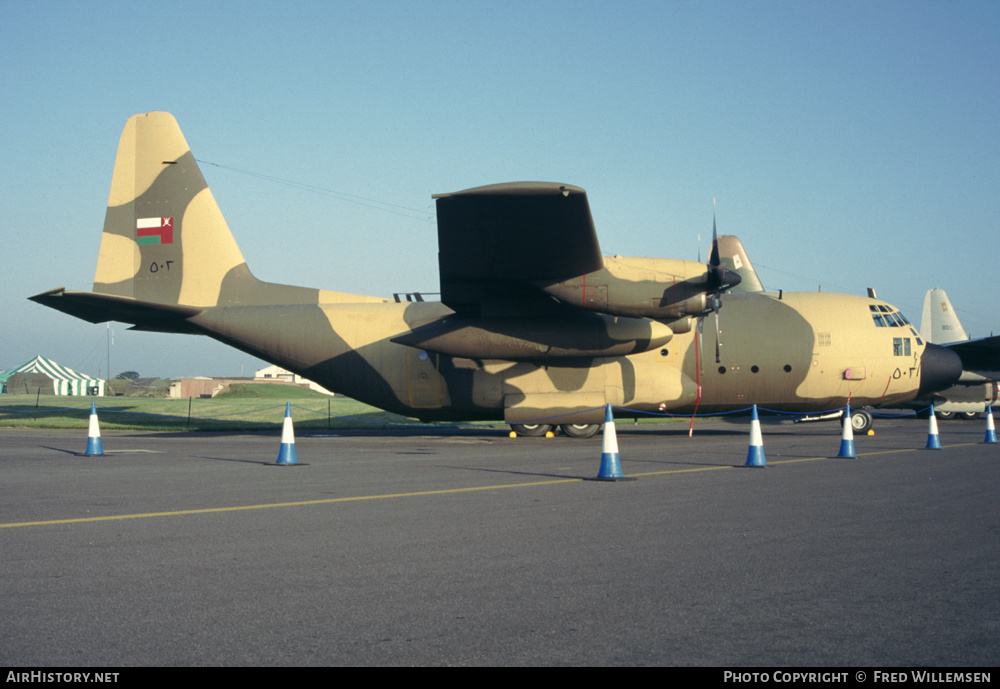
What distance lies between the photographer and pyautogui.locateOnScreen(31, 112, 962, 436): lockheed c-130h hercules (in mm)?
19031

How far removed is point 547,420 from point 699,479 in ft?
32.2

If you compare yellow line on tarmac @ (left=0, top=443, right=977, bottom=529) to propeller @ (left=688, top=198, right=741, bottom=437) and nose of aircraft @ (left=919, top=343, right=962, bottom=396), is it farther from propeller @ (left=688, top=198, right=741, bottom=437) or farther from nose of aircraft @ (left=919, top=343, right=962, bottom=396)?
nose of aircraft @ (left=919, top=343, right=962, bottom=396)

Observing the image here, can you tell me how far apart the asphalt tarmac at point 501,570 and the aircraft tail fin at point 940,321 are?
4295 cm

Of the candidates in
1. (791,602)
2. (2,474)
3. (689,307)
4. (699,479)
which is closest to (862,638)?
(791,602)

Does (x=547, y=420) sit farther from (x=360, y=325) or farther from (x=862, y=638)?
(x=862, y=638)

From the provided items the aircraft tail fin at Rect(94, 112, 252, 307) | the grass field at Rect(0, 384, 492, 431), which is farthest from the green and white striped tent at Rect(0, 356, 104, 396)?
the aircraft tail fin at Rect(94, 112, 252, 307)

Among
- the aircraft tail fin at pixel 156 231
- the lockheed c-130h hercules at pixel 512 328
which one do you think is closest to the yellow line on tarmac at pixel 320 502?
the lockheed c-130h hercules at pixel 512 328

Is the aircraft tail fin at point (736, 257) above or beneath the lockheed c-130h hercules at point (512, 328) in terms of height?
above

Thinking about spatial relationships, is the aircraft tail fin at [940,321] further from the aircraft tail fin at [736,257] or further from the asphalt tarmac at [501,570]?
the asphalt tarmac at [501,570]

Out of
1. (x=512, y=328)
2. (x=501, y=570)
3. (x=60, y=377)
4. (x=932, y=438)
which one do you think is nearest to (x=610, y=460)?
(x=501, y=570)

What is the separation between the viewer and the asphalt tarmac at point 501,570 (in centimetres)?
350

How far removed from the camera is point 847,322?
21750 millimetres

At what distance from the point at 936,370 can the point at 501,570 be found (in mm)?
20830

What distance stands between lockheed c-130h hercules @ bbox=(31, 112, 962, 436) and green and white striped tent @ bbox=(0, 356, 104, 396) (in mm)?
62289
